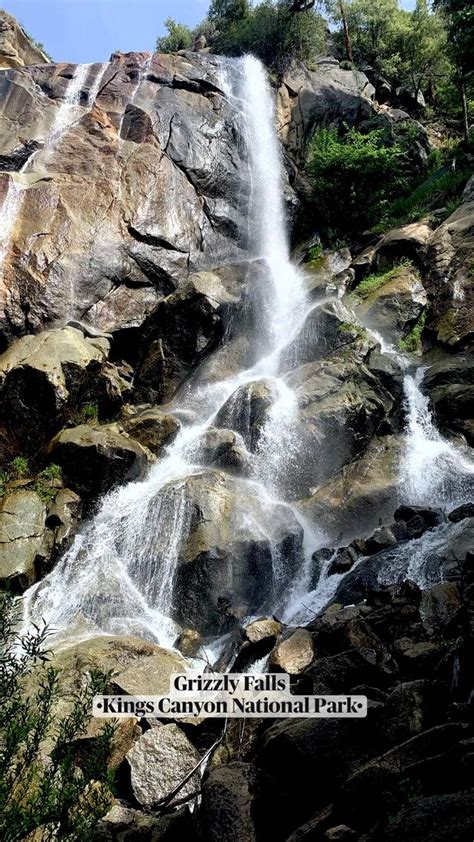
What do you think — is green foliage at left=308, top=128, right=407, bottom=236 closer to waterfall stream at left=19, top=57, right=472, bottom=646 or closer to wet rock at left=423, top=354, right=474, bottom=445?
waterfall stream at left=19, top=57, right=472, bottom=646

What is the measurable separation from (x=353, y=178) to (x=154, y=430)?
14.7 meters

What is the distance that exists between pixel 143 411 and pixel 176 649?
9.24 meters

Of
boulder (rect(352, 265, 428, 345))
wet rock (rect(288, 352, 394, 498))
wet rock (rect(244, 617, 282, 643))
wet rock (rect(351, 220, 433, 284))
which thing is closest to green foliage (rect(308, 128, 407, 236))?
wet rock (rect(351, 220, 433, 284))

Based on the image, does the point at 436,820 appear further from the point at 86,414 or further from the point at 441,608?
the point at 86,414

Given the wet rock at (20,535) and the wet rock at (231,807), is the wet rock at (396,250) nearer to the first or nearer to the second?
the wet rock at (20,535)

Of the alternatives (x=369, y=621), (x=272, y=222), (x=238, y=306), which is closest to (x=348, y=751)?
(x=369, y=621)

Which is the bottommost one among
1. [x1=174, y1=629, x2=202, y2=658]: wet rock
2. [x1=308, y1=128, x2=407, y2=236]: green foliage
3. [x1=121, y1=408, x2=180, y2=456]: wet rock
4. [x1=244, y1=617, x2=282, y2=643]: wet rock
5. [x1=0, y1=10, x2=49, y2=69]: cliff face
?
[x1=174, y1=629, x2=202, y2=658]: wet rock

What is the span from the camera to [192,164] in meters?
24.3

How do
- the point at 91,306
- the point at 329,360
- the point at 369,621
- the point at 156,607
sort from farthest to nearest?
the point at 91,306 → the point at 329,360 → the point at 156,607 → the point at 369,621

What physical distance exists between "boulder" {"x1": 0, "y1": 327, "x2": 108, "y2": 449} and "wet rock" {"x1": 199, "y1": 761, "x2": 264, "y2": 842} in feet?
41.8

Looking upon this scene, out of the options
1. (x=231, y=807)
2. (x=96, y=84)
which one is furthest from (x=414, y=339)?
(x=96, y=84)

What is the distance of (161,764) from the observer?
6719mm

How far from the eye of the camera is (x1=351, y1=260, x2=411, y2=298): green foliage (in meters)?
19.6

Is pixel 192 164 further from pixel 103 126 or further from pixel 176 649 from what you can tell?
pixel 176 649
